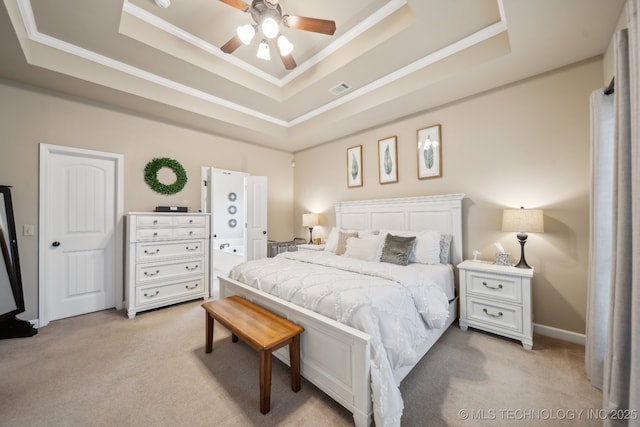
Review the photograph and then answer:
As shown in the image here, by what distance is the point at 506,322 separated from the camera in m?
2.41

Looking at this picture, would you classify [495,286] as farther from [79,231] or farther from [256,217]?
[79,231]

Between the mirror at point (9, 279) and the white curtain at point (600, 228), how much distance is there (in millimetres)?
5216

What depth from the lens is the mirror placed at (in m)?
2.53

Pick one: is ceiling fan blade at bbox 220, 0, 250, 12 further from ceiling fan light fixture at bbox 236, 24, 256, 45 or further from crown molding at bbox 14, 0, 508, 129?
crown molding at bbox 14, 0, 508, 129

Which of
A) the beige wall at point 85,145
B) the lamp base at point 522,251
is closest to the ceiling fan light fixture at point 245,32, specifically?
the beige wall at point 85,145

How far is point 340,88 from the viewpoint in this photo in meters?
3.41

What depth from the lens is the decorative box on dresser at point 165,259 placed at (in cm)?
314

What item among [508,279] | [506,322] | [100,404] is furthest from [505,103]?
[100,404]

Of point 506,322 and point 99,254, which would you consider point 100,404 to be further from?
point 506,322

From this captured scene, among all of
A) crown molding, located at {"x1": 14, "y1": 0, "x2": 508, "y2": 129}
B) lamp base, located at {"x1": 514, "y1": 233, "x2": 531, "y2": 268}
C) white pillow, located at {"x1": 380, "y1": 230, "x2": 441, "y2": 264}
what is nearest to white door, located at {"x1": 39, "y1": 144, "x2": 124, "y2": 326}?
crown molding, located at {"x1": 14, "y1": 0, "x2": 508, "y2": 129}

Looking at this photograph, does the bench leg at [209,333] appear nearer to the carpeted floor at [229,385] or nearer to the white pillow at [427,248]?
the carpeted floor at [229,385]

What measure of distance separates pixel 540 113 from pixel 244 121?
154 inches

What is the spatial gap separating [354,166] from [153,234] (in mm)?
3299

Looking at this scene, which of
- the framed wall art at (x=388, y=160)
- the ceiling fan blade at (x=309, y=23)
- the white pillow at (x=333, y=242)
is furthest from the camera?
the framed wall art at (x=388, y=160)
